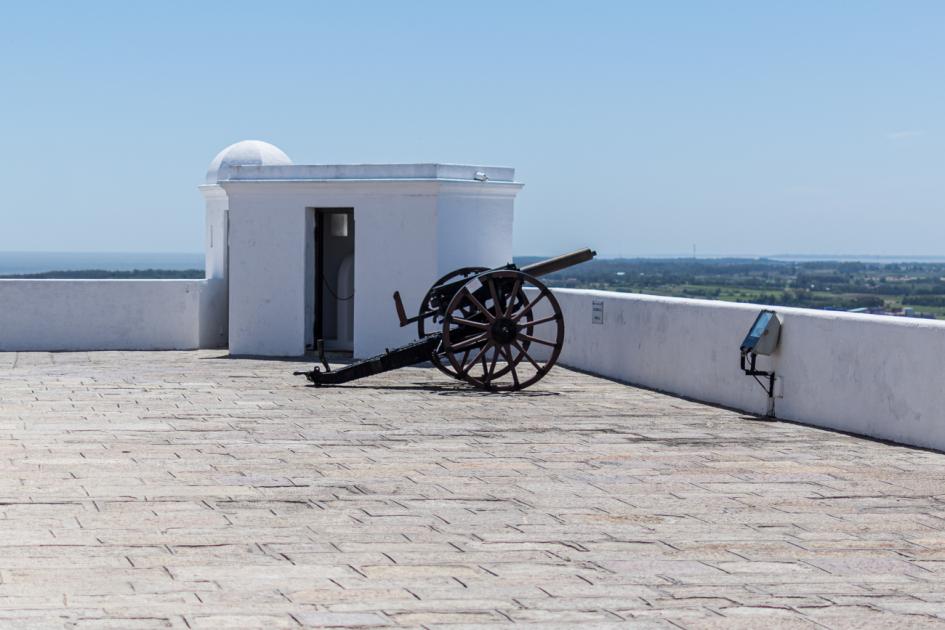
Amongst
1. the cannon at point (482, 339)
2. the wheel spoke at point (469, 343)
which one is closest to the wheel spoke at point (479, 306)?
the cannon at point (482, 339)

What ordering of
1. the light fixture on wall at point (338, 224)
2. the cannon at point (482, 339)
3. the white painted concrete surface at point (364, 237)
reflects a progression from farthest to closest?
the light fixture on wall at point (338, 224) < the white painted concrete surface at point (364, 237) < the cannon at point (482, 339)

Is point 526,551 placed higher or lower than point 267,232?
lower

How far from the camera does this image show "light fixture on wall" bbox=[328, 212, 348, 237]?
73.6 ft

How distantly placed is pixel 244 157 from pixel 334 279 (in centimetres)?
324

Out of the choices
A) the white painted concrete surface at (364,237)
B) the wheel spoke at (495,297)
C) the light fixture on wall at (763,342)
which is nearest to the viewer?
the light fixture on wall at (763,342)

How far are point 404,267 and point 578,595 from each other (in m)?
14.0

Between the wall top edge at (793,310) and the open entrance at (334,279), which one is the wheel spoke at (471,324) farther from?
the open entrance at (334,279)

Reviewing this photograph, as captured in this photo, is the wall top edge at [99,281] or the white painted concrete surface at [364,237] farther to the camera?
the wall top edge at [99,281]

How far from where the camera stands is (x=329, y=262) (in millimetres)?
22641

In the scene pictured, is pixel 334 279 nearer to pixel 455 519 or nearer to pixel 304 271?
pixel 304 271

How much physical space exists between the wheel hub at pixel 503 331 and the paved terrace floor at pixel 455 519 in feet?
6.58

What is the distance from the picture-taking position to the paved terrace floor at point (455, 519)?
6.57 m

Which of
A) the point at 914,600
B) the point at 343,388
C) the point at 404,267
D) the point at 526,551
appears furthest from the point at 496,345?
the point at 914,600

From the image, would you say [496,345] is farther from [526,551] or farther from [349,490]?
[526,551]
